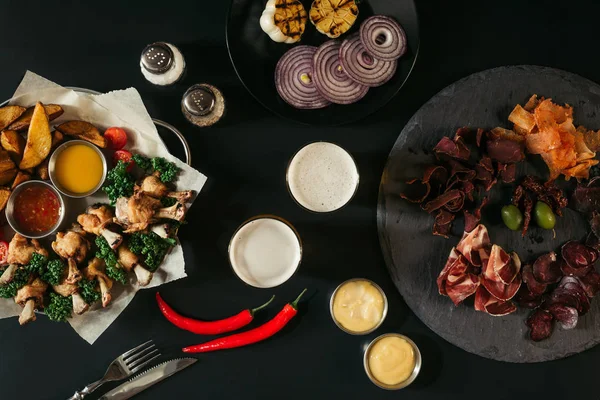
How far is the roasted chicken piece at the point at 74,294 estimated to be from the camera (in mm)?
2625

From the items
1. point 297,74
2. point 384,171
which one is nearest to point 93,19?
point 297,74

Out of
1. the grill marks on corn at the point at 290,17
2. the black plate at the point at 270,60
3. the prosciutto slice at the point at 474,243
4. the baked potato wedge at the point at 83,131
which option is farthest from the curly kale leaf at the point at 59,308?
the prosciutto slice at the point at 474,243

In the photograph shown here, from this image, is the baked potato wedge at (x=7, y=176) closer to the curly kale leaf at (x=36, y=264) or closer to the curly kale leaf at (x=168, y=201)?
the curly kale leaf at (x=36, y=264)

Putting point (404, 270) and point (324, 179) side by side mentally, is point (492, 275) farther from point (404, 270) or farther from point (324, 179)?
point (324, 179)

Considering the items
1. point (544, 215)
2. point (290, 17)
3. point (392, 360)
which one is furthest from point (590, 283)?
point (290, 17)

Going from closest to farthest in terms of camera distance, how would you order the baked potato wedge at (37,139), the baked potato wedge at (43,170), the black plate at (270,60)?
the baked potato wedge at (37,139), the baked potato wedge at (43,170), the black plate at (270,60)

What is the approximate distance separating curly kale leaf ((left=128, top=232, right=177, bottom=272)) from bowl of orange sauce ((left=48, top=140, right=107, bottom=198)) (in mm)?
291

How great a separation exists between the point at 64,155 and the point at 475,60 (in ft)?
6.53

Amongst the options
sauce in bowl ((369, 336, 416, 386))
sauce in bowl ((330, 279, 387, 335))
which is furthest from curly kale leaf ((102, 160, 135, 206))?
sauce in bowl ((369, 336, 416, 386))

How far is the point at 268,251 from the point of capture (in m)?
2.77

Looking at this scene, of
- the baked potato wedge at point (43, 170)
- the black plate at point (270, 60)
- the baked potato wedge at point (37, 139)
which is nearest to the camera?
the baked potato wedge at point (37, 139)

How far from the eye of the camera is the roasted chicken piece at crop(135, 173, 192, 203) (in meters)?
2.66

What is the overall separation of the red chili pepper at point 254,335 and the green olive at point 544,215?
3.80 feet

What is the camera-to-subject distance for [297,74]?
2.79m
